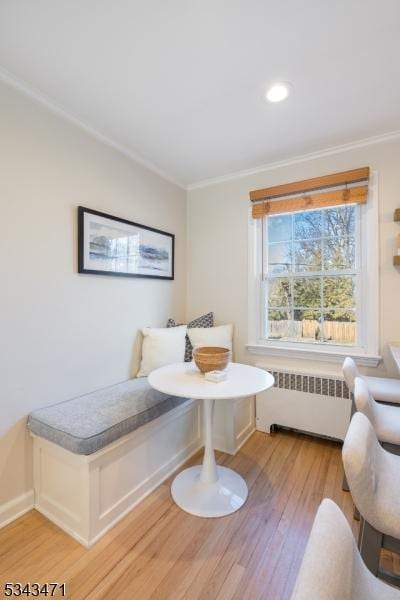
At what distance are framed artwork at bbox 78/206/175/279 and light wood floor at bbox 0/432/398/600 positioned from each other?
1551 mm

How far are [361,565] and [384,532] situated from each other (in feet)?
1.15

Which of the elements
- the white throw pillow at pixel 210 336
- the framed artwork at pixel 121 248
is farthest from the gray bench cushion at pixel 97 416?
the framed artwork at pixel 121 248

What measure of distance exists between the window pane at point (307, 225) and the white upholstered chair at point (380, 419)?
1.50 m

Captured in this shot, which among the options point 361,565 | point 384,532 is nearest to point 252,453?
point 384,532

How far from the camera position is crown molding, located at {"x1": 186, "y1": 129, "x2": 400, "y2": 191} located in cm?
217

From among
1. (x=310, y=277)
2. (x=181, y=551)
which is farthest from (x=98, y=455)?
(x=310, y=277)

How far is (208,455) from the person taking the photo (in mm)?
1835

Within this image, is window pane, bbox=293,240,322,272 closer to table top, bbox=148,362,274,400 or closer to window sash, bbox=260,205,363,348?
window sash, bbox=260,205,363,348

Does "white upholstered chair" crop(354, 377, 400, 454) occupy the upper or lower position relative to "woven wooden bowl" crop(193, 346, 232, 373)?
lower

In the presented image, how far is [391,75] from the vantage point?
63.0 inches

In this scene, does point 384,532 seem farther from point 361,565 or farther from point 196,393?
point 196,393

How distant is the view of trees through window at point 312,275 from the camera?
2385 millimetres

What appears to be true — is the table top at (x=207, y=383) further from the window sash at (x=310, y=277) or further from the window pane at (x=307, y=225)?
the window pane at (x=307, y=225)

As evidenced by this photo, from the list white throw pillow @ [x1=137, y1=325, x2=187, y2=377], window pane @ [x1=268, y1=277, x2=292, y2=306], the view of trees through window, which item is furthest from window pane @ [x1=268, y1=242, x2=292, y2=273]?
white throw pillow @ [x1=137, y1=325, x2=187, y2=377]
